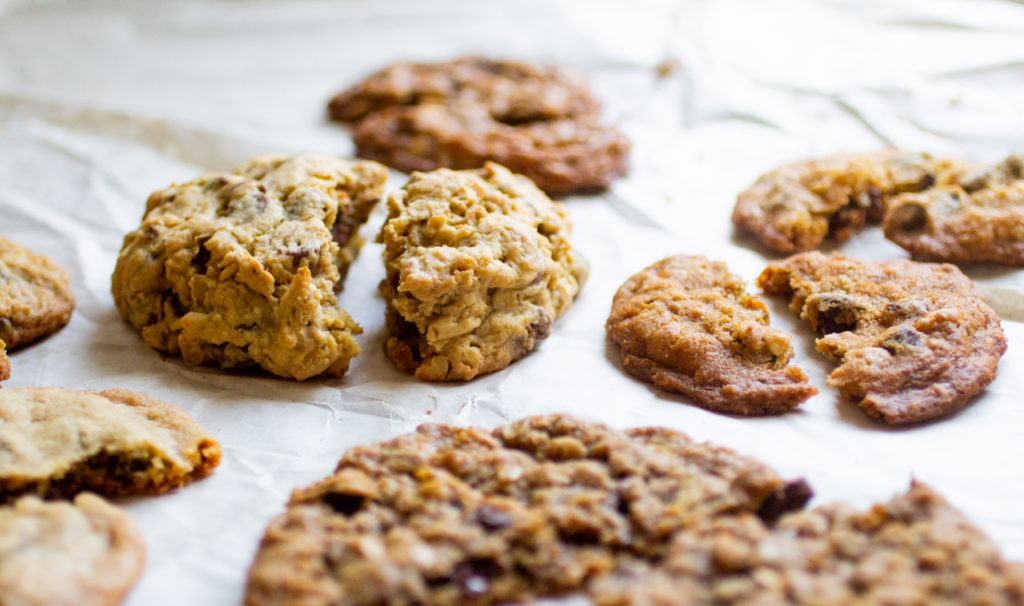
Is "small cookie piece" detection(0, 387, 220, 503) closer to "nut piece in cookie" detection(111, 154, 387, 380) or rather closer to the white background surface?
the white background surface

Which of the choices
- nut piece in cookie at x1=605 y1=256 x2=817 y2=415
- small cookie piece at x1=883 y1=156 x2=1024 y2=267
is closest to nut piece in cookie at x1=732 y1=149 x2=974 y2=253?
small cookie piece at x1=883 y1=156 x2=1024 y2=267

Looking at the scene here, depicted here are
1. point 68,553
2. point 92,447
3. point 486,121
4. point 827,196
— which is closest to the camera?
point 68,553

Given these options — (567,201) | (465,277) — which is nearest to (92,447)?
(465,277)

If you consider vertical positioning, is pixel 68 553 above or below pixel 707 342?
below

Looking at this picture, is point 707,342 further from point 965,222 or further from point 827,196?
point 965,222

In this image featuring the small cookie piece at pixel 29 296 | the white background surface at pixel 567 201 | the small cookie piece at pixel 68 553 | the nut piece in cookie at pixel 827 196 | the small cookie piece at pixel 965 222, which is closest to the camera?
the small cookie piece at pixel 68 553

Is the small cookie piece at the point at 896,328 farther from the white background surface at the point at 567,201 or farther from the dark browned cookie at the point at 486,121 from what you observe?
the dark browned cookie at the point at 486,121

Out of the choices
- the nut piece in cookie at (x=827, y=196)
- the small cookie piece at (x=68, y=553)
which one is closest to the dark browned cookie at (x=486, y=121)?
the nut piece in cookie at (x=827, y=196)
